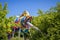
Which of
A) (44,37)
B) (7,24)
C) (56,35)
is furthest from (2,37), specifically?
(56,35)

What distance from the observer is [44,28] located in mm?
13523

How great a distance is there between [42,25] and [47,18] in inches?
37.9

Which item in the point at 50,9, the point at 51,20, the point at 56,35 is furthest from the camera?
the point at 50,9

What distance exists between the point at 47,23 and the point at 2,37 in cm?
343

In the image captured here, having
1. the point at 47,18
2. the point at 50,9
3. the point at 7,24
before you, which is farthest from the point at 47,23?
the point at 7,24

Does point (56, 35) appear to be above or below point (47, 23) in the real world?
below

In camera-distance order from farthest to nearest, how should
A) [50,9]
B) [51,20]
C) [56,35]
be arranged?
[50,9] < [51,20] < [56,35]

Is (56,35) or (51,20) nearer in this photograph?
(56,35)

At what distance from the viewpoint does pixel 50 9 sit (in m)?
13.6

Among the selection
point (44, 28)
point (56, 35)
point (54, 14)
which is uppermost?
point (54, 14)

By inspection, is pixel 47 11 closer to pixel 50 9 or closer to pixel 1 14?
pixel 50 9

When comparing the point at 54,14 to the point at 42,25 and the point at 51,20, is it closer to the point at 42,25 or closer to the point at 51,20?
the point at 51,20

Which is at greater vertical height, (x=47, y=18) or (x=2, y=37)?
(x=47, y=18)

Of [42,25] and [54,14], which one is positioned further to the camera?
[42,25]
